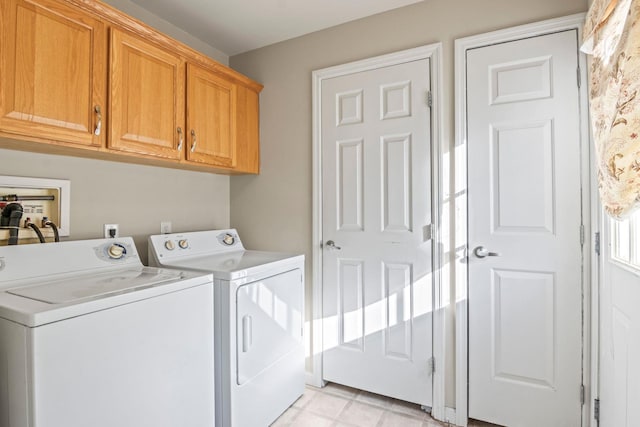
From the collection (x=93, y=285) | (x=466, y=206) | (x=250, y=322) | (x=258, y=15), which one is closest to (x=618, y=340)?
(x=466, y=206)

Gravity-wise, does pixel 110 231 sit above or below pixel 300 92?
below

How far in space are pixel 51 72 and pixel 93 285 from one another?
36.5 inches

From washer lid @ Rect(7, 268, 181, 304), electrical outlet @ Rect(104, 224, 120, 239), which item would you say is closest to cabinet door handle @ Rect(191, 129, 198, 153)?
electrical outlet @ Rect(104, 224, 120, 239)

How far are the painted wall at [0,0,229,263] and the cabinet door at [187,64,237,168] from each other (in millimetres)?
360

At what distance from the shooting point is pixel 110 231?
6.55 feet

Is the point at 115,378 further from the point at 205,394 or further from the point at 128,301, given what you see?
the point at 205,394

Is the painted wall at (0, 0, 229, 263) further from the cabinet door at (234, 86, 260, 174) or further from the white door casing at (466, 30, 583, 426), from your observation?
the white door casing at (466, 30, 583, 426)

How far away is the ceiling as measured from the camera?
211cm

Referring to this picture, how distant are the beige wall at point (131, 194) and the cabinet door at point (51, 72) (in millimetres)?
360

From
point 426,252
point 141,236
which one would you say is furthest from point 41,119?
point 426,252

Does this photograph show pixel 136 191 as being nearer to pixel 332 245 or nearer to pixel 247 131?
pixel 247 131

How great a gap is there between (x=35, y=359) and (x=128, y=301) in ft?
1.01

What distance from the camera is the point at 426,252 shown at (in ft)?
6.86

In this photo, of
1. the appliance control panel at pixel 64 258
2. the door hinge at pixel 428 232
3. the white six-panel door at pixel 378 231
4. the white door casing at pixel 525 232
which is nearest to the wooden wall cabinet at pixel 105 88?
the appliance control panel at pixel 64 258
